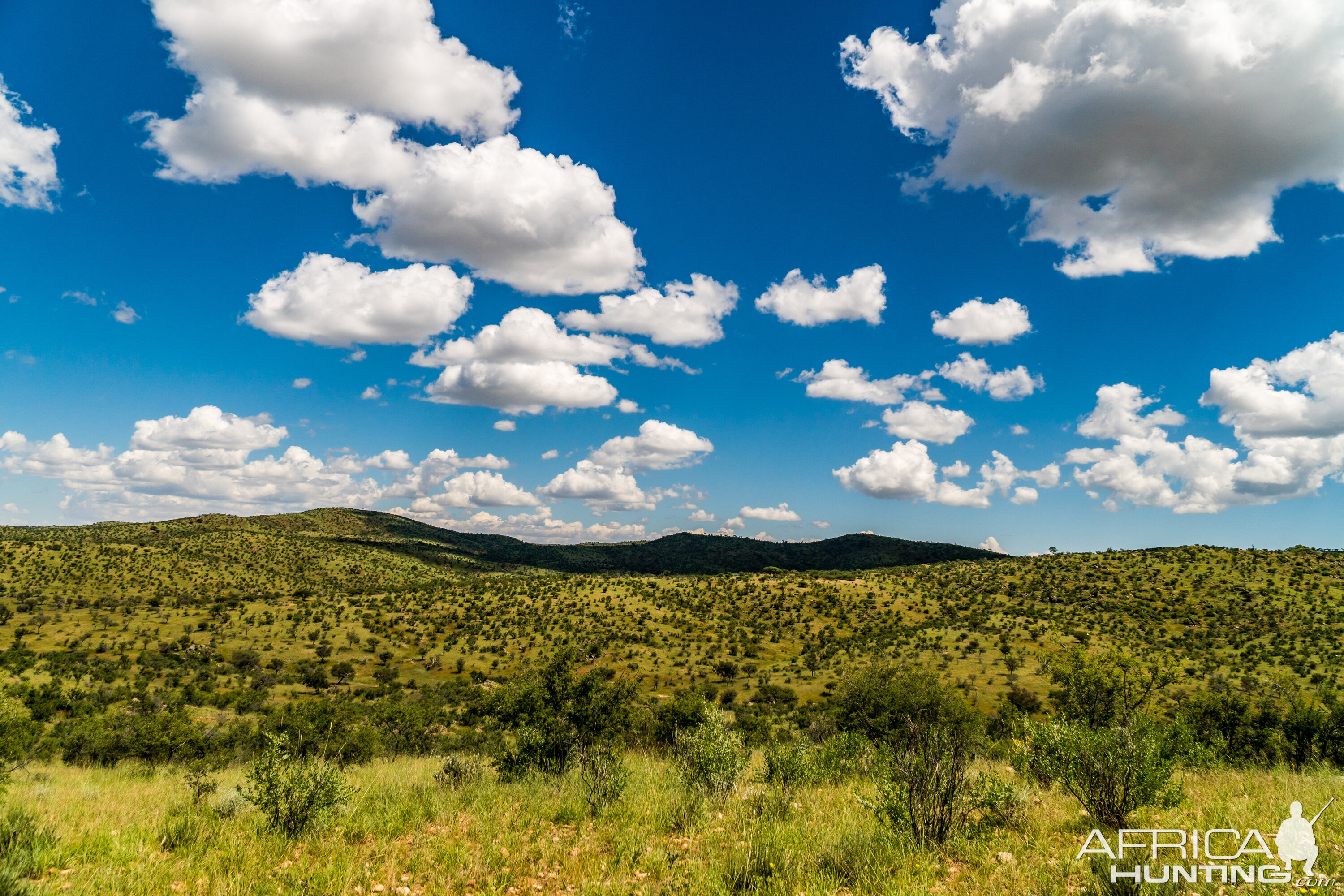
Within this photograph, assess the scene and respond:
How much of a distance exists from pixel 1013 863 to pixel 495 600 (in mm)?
99639

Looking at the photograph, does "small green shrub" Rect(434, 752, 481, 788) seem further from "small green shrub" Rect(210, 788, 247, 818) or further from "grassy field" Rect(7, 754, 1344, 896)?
"small green shrub" Rect(210, 788, 247, 818)

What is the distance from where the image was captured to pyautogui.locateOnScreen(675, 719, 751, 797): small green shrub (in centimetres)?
1318

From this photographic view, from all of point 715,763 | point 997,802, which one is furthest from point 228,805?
point 997,802

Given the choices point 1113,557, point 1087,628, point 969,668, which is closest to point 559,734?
point 969,668

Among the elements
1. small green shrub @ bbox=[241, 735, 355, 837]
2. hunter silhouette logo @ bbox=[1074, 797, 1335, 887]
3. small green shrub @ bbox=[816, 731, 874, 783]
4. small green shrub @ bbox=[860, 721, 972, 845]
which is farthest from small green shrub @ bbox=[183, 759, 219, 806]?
hunter silhouette logo @ bbox=[1074, 797, 1335, 887]

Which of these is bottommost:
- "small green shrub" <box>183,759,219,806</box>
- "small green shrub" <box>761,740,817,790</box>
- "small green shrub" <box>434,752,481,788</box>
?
"small green shrub" <box>183,759,219,806</box>

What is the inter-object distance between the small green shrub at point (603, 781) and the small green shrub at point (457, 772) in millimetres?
3066

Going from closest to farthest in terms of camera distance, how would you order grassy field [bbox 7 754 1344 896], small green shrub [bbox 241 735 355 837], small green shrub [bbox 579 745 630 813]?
grassy field [bbox 7 754 1344 896], small green shrub [bbox 241 735 355 837], small green shrub [bbox 579 745 630 813]

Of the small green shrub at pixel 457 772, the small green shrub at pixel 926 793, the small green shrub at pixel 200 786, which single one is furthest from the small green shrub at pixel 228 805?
the small green shrub at pixel 926 793

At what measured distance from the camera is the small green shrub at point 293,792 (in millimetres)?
9953

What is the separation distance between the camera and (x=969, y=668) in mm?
64062

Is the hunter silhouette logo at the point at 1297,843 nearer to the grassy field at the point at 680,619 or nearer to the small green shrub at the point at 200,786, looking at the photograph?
the small green shrub at the point at 200,786

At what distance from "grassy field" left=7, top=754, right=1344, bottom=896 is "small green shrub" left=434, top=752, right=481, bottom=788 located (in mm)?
1476

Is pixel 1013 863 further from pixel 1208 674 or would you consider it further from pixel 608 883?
pixel 1208 674
